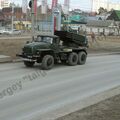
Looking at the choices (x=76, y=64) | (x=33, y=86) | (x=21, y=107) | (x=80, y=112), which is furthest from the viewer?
(x=76, y=64)

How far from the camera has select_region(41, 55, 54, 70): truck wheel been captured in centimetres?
1858

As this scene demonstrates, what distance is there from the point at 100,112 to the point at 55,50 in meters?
11.5

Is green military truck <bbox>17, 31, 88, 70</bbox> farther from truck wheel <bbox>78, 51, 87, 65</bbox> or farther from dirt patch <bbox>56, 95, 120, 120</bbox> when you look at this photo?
dirt patch <bbox>56, 95, 120, 120</bbox>

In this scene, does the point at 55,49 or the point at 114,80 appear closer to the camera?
the point at 114,80

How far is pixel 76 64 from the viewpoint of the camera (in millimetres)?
21594

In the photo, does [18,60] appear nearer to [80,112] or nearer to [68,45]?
[68,45]

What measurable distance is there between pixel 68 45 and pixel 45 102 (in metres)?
11.6

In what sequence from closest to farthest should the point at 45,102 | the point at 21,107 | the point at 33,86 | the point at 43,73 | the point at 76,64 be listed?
the point at 21,107 → the point at 45,102 → the point at 33,86 → the point at 43,73 → the point at 76,64

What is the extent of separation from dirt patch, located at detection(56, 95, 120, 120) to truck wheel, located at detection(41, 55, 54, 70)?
359 inches

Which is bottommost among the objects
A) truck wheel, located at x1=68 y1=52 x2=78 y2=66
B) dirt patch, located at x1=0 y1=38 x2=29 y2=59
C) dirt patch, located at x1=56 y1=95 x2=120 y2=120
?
dirt patch, located at x1=0 y1=38 x2=29 y2=59

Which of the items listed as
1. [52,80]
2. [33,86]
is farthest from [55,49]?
[33,86]

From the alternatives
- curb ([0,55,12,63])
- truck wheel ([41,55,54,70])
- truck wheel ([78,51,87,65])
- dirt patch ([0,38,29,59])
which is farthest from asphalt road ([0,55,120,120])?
dirt patch ([0,38,29,59])

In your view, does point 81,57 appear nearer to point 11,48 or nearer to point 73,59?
point 73,59

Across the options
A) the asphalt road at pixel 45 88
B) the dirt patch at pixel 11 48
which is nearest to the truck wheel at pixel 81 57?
the asphalt road at pixel 45 88
